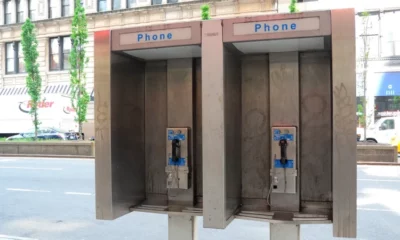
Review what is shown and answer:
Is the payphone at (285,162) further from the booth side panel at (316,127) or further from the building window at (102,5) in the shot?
the building window at (102,5)

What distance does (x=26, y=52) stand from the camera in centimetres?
2119

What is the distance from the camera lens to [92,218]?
24.1ft

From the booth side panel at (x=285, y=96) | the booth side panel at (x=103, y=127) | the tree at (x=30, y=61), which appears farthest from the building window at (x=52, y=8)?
the booth side panel at (x=285, y=96)

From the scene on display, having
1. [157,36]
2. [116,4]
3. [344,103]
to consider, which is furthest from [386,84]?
[157,36]

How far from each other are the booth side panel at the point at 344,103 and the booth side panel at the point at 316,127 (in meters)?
0.63

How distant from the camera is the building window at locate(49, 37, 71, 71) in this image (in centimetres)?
2944

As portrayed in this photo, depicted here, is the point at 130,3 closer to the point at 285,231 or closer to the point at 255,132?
the point at 255,132

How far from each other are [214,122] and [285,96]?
0.85 m

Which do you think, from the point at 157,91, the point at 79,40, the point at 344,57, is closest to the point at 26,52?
the point at 79,40

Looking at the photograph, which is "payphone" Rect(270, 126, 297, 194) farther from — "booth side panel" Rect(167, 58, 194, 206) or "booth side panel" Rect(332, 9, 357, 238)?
"booth side panel" Rect(167, 58, 194, 206)

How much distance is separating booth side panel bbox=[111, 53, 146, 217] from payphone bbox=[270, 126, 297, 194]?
1.27 m

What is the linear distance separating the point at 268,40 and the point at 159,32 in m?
0.85

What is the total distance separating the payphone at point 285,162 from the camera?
3385 mm

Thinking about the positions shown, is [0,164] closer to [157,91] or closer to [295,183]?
[157,91]
